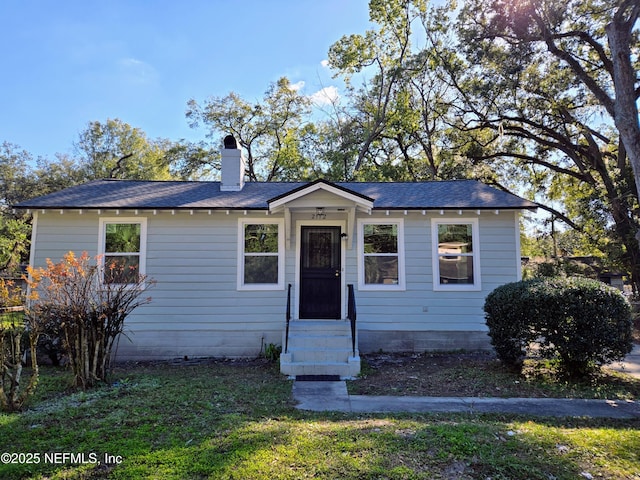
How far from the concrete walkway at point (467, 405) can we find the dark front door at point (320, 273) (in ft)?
8.94

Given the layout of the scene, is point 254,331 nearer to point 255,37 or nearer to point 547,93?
point 255,37

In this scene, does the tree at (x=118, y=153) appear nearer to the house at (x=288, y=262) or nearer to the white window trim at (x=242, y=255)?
the house at (x=288, y=262)

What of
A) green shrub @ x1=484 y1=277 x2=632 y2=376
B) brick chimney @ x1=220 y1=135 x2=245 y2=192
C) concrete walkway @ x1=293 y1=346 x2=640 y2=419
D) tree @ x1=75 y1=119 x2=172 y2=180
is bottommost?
concrete walkway @ x1=293 y1=346 x2=640 y2=419

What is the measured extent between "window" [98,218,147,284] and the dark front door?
354 cm

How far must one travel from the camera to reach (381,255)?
805 centimetres

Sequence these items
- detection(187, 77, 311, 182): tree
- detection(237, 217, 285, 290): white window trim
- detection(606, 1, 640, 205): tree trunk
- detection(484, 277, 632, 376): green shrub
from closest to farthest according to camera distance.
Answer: detection(484, 277, 632, 376): green shrub < detection(237, 217, 285, 290): white window trim < detection(606, 1, 640, 205): tree trunk < detection(187, 77, 311, 182): tree

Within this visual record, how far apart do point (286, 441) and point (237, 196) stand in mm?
6115

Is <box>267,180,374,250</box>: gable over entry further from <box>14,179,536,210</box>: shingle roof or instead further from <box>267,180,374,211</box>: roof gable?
<box>14,179,536,210</box>: shingle roof

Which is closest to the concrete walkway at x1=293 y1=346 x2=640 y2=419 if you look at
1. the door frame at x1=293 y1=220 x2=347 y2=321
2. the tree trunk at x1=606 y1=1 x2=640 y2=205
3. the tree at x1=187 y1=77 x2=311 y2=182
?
the door frame at x1=293 y1=220 x2=347 y2=321

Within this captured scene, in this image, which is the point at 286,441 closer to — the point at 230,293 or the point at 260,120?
the point at 230,293

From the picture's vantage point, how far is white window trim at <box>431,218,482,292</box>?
7.88 metres

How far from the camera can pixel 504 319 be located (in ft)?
19.9

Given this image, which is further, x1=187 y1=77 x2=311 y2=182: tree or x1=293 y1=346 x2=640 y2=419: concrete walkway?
x1=187 y1=77 x2=311 y2=182: tree

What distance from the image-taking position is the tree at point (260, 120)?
2348cm
